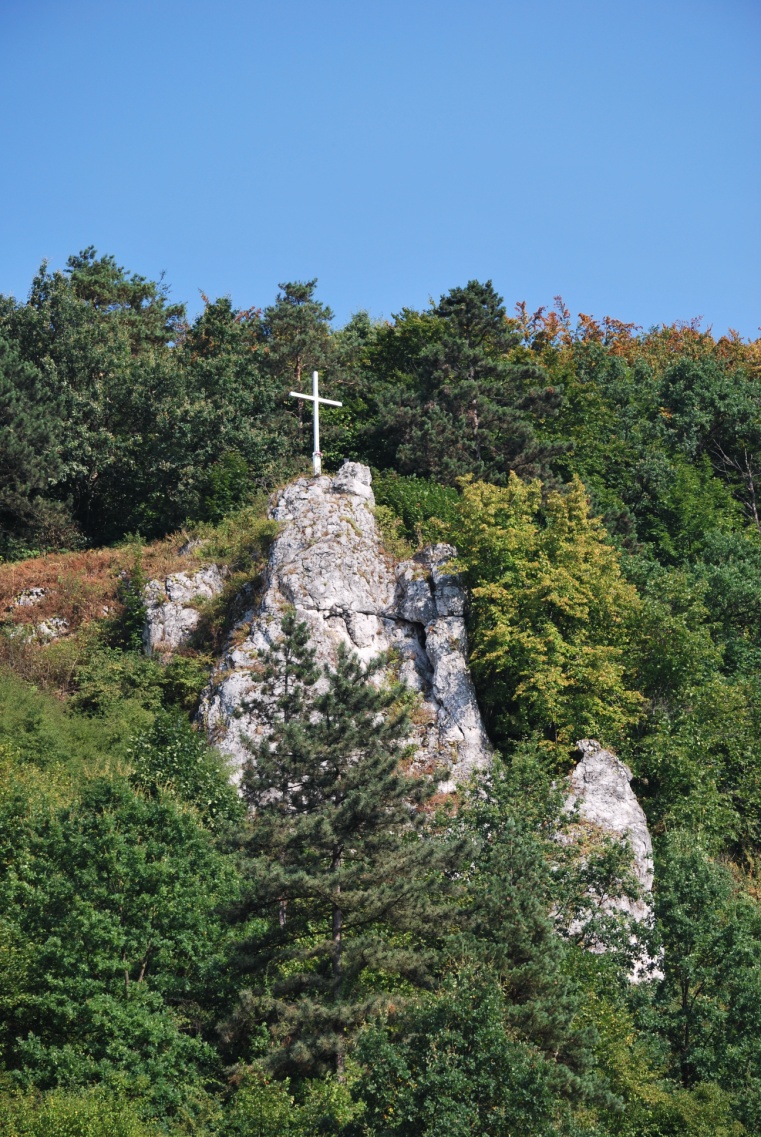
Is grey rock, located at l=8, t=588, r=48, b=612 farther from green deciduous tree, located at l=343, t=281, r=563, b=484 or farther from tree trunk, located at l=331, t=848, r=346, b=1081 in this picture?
tree trunk, located at l=331, t=848, r=346, b=1081

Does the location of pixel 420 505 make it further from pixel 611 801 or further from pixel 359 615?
pixel 611 801

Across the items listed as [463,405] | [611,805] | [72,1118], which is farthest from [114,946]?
[463,405]

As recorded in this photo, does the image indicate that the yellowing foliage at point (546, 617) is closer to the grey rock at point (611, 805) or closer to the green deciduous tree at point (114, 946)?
the grey rock at point (611, 805)

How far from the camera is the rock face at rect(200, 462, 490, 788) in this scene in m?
30.0

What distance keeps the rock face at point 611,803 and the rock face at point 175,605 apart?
395 inches

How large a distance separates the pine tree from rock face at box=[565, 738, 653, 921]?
21.2ft

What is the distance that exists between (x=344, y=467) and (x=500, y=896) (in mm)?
15416

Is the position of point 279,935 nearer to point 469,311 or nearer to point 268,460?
point 268,460

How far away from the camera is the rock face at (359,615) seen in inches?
1181

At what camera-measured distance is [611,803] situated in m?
28.5

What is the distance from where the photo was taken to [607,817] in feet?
92.7

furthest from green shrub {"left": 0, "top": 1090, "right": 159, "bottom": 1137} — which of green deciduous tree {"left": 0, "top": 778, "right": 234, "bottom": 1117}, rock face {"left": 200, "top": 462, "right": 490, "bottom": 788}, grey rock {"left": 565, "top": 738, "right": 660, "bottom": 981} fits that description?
grey rock {"left": 565, "top": 738, "right": 660, "bottom": 981}

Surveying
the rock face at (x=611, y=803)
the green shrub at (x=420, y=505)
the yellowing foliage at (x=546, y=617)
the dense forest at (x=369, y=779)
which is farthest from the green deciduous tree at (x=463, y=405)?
the rock face at (x=611, y=803)

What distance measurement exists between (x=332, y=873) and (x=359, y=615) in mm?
11192
